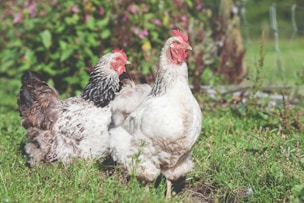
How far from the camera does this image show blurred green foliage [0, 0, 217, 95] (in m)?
7.32

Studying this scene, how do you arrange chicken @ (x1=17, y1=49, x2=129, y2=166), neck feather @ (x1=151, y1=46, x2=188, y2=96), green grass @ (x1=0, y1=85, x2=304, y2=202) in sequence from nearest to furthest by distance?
green grass @ (x1=0, y1=85, x2=304, y2=202), neck feather @ (x1=151, y1=46, x2=188, y2=96), chicken @ (x1=17, y1=49, x2=129, y2=166)

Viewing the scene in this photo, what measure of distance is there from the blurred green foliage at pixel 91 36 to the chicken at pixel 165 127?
2865 millimetres

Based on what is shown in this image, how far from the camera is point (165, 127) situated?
13.0 ft

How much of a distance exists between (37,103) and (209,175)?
1.76 meters

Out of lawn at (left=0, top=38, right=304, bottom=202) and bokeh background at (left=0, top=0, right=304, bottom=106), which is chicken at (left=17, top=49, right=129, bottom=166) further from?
bokeh background at (left=0, top=0, right=304, bottom=106)

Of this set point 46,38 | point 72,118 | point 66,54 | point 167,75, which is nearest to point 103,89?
point 72,118

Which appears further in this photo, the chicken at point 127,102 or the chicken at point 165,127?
the chicken at point 127,102

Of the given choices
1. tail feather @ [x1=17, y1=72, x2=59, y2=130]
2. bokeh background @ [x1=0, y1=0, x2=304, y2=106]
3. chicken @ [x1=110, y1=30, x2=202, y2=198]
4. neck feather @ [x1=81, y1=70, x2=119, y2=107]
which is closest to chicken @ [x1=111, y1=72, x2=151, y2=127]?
chicken @ [x1=110, y1=30, x2=202, y2=198]

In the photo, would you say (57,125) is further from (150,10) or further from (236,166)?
(150,10)

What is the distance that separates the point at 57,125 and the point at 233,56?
353 centimetres

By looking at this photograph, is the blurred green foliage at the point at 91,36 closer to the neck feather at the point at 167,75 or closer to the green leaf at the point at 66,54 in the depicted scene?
the green leaf at the point at 66,54

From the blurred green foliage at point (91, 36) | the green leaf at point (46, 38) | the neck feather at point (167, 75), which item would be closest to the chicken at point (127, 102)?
the neck feather at point (167, 75)

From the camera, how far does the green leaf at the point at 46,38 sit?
23.9 ft

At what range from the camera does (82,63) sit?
7.40 m
